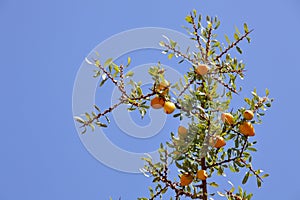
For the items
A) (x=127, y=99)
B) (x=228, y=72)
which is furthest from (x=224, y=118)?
Result: (x=127, y=99)

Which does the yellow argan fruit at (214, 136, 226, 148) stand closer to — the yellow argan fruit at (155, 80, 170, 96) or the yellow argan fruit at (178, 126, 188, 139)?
the yellow argan fruit at (178, 126, 188, 139)

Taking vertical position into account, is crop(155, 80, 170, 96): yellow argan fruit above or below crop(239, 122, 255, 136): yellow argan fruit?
above

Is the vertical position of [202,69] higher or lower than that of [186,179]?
higher

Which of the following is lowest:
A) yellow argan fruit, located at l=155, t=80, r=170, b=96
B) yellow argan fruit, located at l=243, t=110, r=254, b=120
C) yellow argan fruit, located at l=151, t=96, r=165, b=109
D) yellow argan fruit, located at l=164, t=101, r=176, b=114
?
yellow argan fruit, located at l=243, t=110, r=254, b=120

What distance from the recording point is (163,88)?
3.84 feet

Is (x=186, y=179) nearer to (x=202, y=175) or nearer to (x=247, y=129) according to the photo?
(x=202, y=175)

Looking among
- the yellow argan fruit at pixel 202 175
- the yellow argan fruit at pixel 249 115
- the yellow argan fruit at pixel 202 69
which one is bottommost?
the yellow argan fruit at pixel 202 175

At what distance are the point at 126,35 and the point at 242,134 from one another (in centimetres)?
106

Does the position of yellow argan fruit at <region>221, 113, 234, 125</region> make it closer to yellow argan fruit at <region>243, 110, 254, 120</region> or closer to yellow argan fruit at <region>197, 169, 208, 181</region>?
yellow argan fruit at <region>243, 110, 254, 120</region>

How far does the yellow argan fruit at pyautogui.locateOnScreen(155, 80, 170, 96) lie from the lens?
1.17 meters

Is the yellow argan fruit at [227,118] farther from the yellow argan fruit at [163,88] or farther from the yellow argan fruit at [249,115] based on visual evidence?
the yellow argan fruit at [163,88]

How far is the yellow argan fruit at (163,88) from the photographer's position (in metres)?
1.17

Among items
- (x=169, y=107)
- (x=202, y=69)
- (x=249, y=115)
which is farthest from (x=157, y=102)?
(x=249, y=115)

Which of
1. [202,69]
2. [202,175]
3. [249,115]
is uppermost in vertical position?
[202,69]
